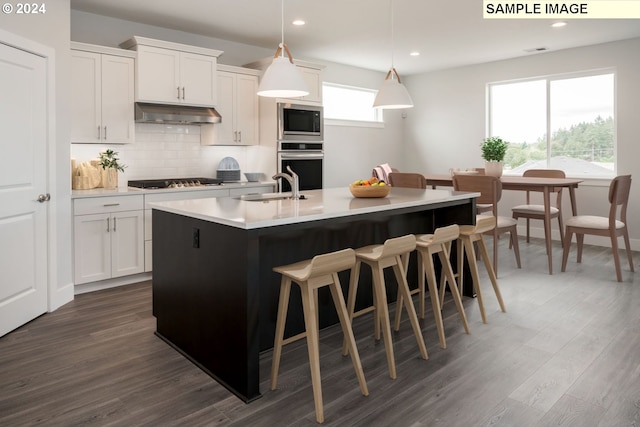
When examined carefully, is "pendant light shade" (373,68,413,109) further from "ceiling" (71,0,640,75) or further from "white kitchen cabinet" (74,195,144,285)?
"white kitchen cabinet" (74,195,144,285)

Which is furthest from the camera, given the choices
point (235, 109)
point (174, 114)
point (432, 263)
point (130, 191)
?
point (235, 109)

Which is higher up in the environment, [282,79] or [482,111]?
[482,111]

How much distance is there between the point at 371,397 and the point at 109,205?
120 inches

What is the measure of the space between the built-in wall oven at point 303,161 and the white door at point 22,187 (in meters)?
2.63

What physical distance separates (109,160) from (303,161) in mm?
2235

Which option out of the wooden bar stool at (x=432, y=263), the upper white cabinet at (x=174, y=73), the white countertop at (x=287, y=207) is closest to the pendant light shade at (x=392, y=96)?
the white countertop at (x=287, y=207)

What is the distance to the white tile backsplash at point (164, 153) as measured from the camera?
4963 mm

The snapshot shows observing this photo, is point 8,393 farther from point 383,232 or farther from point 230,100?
point 230,100

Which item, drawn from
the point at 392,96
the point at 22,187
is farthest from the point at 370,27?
the point at 22,187

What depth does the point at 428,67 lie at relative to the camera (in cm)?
757

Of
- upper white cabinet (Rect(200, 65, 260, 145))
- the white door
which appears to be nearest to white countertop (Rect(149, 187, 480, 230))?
the white door

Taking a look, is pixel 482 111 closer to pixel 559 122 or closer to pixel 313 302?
pixel 559 122

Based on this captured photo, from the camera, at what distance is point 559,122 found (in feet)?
21.8

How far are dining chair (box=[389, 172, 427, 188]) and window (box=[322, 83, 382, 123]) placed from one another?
215 centimetres
